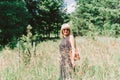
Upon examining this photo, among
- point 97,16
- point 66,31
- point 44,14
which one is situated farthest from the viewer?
point 97,16

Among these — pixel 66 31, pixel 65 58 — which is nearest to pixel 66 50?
pixel 65 58

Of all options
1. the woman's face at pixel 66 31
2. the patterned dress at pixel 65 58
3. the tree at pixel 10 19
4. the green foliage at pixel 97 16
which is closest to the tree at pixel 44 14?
the green foliage at pixel 97 16

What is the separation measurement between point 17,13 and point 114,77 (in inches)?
877

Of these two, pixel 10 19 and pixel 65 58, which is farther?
pixel 10 19

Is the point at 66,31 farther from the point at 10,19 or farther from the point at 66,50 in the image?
the point at 10,19

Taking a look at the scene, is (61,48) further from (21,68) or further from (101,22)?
(101,22)

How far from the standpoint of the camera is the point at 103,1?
4991 centimetres

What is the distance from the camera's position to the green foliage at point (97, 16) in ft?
157

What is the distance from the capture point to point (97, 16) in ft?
190

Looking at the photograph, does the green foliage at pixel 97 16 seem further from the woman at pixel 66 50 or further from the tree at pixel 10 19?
the woman at pixel 66 50

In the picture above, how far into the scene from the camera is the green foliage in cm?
4800

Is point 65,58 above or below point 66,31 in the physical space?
below

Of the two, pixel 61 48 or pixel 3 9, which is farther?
pixel 3 9

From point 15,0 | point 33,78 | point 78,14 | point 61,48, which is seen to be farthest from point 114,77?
point 78,14
